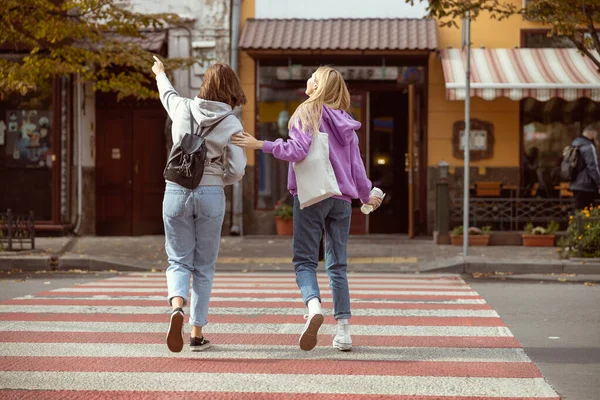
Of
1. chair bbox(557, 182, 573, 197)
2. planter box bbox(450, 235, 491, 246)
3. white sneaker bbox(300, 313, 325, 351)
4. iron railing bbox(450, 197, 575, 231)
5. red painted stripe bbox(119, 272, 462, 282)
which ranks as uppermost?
chair bbox(557, 182, 573, 197)

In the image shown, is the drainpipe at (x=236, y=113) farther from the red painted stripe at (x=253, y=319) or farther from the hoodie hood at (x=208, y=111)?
the hoodie hood at (x=208, y=111)

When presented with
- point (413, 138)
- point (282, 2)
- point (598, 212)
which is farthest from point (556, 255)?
point (282, 2)

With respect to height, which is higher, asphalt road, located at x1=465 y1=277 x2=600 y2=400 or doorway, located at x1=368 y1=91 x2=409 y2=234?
doorway, located at x1=368 y1=91 x2=409 y2=234

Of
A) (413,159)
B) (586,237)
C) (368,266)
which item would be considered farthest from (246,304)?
(413,159)

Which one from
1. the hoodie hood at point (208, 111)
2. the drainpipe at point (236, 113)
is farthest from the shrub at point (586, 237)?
the hoodie hood at point (208, 111)

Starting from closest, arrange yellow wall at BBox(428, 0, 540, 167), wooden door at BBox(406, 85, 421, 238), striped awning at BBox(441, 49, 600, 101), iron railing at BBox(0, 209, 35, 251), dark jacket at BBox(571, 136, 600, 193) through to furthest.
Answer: iron railing at BBox(0, 209, 35, 251) → dark jacket at BBox(571, 136, 600, 193) → striped awning at BBox(441, 49, 600, 101) → wooden door at BBox(406, 85, 421, 238) → yellow wall at BBox(428, 0, 540, 167)

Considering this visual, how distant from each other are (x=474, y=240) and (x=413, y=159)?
2.12 m

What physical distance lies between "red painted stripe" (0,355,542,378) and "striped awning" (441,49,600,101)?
36.6 feet

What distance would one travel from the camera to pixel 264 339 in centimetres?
713

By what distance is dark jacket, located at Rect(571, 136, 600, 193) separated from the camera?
1603 cm

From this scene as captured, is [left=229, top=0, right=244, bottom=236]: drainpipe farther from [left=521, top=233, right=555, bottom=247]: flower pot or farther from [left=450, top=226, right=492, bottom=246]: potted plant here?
[left=521, top=233, right=555, bottom=247]: flower pot

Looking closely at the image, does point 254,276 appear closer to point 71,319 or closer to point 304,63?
point 71,319

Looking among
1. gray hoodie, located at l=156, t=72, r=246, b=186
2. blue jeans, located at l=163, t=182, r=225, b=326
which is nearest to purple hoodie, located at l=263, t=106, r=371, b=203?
gray hoodie, located at l=156, t=72, r=246, b=186

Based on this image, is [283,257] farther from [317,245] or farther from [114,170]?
[317,245]
